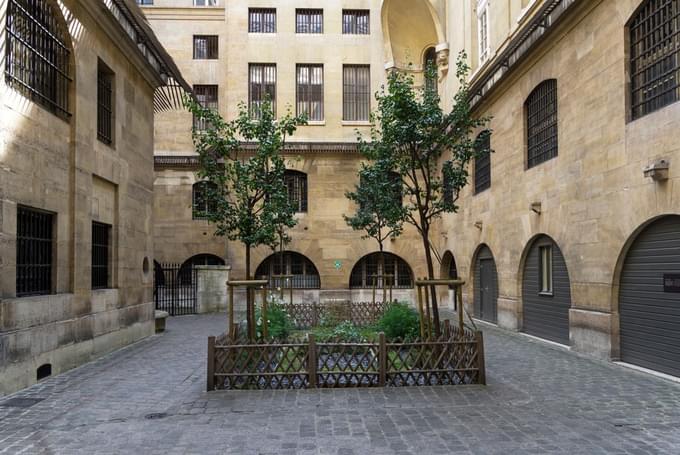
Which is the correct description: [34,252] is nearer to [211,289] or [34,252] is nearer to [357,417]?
[357,417]

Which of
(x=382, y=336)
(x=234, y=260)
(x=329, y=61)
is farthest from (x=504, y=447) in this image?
(x=329, y=61)

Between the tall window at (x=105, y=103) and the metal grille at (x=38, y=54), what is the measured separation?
1.98 metres

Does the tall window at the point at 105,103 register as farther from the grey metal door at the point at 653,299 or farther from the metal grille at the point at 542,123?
the grey metal door at the point at 653,299

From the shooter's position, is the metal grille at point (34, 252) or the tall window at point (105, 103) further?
the tall window at point (105, 103)

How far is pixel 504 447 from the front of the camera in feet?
20.6

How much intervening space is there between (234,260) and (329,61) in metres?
10.6

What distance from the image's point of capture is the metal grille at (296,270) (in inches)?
1069

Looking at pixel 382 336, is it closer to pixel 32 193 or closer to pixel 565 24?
pixel 32 193

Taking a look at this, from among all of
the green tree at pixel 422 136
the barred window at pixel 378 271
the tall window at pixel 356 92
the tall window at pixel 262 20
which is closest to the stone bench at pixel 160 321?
the green tree at pixel 422 136

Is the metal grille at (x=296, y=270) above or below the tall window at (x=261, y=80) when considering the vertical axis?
below

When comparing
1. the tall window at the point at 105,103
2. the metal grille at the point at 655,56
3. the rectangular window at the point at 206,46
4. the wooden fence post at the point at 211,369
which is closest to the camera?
the wooden fence post at the point at 211,369

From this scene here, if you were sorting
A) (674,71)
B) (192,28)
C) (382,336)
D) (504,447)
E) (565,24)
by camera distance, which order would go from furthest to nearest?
(192,28)
(565,24)
(674,71)
(382,336)
(504,447)

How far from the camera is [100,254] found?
13711 mm

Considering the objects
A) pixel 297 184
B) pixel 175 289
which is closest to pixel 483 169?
pixel 297 184
